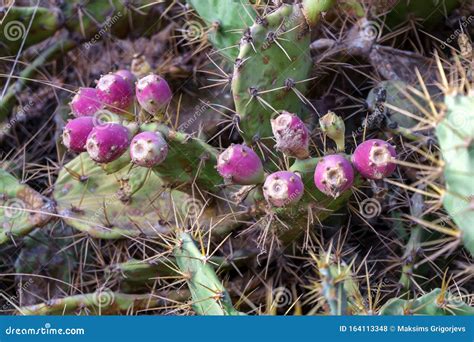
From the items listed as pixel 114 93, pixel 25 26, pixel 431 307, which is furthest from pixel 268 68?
pixel 25 26

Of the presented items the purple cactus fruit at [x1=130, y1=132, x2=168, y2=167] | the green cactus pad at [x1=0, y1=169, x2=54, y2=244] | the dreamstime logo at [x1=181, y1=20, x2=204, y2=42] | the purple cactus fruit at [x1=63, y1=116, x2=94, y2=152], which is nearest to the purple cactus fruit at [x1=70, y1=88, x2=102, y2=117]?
the purple cactus fruit at [x1=63, y1=116, x2=94, y2=152]

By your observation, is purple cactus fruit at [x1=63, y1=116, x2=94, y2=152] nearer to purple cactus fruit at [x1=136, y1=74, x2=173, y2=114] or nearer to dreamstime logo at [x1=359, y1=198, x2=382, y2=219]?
purple cactus fruit at [x1=136, y1=74, x2=173, y2=114]

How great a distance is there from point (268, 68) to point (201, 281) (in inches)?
24.2

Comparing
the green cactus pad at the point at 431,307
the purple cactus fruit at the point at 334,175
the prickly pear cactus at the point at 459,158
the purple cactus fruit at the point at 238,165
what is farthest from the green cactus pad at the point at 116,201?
the prickly pear cactus at the point at 459,158

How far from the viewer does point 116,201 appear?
7.88 ft

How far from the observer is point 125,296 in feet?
7.75

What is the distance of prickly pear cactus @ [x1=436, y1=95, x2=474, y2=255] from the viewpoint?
63.6 inches

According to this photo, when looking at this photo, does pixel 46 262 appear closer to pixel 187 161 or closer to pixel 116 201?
pixel 116 201

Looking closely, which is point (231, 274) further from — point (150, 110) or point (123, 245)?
point (150, 110)

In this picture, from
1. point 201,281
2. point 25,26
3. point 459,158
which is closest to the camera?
point 459,158

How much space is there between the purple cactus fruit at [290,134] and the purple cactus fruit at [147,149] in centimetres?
29

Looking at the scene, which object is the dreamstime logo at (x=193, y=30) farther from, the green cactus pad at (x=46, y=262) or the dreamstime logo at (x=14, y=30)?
the green cactus pad at (x=46, y=262)

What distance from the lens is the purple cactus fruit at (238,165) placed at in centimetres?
194

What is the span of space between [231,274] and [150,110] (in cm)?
65
